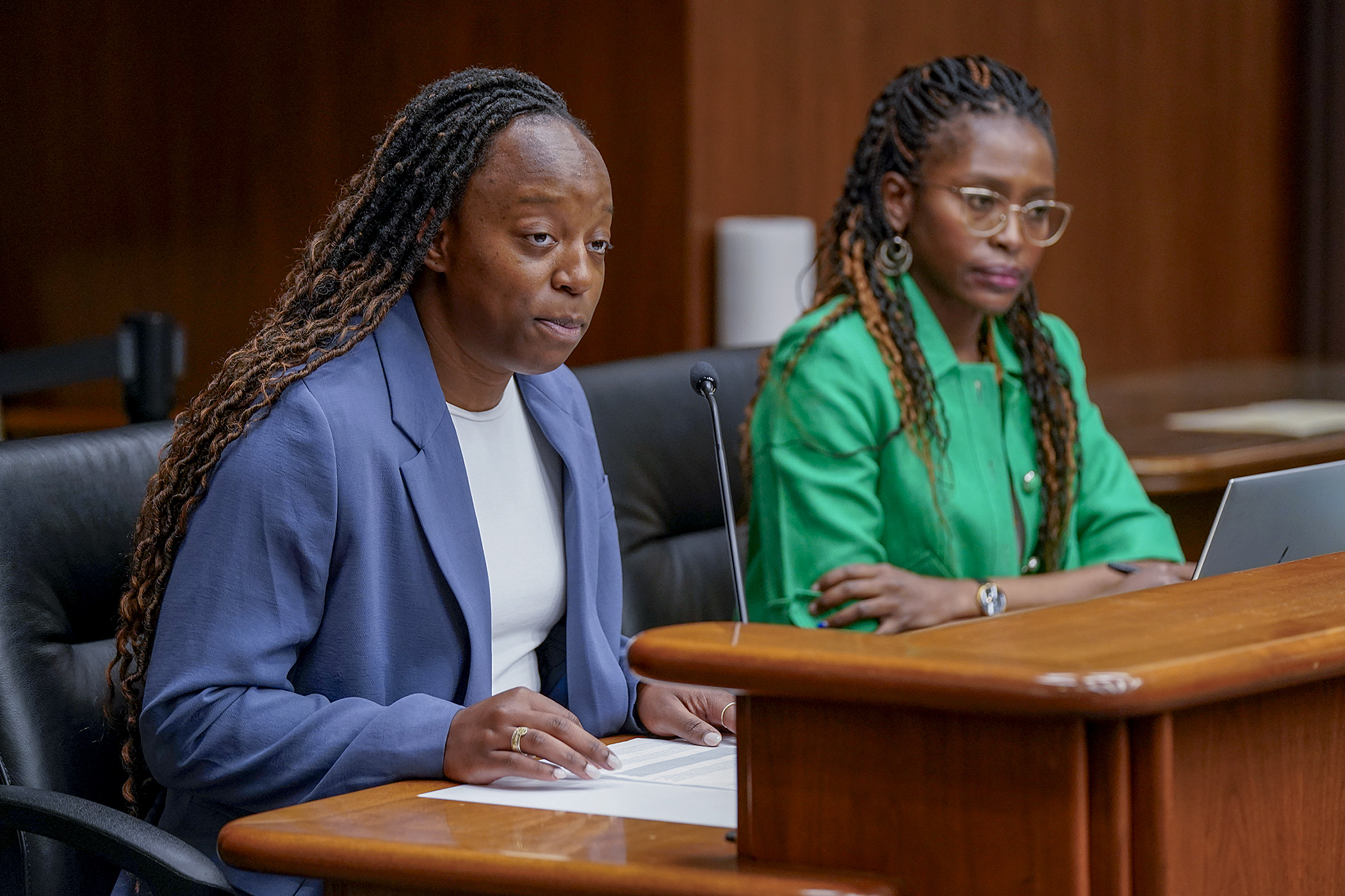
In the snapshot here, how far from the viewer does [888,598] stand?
203 cm

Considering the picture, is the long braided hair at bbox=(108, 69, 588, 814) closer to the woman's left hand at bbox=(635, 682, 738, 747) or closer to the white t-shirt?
the white t-shirt

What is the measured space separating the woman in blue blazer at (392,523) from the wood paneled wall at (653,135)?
251 cm

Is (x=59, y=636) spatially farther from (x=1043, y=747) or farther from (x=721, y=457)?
(x=1043, y=747)

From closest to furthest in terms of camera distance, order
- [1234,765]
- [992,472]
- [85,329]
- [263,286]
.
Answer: [1234,765]
[992,472]
[263,286]
[85,329]

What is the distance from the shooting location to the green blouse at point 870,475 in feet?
6.91

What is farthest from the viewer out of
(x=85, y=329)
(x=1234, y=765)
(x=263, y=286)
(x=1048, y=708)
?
(x=85, y=329)

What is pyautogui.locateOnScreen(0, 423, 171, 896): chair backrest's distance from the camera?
148cm

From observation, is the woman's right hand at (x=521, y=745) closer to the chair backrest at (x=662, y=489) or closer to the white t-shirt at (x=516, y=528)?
the white t-shirt at (x=516, y=528)

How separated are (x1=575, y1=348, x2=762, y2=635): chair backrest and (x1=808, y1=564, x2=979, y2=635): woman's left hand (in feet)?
0.73

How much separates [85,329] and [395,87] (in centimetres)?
190

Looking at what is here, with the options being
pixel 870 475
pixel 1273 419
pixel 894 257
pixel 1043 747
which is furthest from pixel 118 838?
pixel 1273 419

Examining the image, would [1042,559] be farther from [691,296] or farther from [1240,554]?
[691,296]

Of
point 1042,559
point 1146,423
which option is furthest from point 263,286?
point 1042,559

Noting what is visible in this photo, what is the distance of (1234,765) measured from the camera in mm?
942
